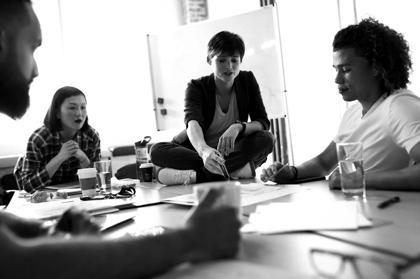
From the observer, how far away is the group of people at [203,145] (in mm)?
616

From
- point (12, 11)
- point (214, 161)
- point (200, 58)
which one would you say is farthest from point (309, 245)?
point (200, 58)

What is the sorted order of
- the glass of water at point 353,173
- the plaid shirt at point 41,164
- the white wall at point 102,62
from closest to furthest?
the glass of water at point 353,173, the plaid shirt at point 41,164, the white wall at point 102,62

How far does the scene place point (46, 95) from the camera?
162 inches

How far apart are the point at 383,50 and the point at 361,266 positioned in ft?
4.02

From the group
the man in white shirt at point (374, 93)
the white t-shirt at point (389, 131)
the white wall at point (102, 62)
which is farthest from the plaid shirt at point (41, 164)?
the white t-shirt at point (389, 131)

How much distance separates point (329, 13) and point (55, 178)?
8.01ft

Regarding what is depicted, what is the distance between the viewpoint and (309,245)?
2.54 ft

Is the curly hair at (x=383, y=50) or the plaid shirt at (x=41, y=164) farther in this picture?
the plaid shirt at (x=41, y=164)

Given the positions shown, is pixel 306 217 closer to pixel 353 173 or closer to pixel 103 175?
pixel 353 173

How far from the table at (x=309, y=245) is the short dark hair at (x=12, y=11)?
52cm

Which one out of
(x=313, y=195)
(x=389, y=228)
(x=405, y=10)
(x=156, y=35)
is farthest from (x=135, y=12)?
(x=389, y=228)

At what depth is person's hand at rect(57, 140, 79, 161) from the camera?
2.62 meters

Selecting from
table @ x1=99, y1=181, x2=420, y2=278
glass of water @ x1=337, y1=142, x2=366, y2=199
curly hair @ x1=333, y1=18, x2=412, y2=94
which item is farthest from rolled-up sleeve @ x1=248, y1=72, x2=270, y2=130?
table @ x1=99, y1=181, x2=420, y2=278

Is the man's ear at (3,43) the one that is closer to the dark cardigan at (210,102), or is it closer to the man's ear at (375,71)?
the man's ear at (375,71)
